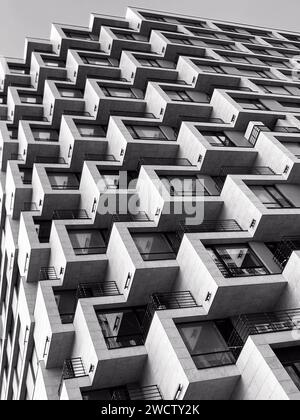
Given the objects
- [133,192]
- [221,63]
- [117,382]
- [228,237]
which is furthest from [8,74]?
[117,382]

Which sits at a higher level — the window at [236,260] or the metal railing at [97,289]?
the metal railing at [97,289]

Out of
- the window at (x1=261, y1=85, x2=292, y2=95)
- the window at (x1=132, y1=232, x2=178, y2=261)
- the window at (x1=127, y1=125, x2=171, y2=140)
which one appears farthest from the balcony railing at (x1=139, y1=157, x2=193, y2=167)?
the window at (x1=261, y1=85, x2=292, y2=95)

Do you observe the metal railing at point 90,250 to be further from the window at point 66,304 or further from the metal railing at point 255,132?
the metal railing at point 255,132

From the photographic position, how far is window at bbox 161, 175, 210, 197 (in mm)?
26656

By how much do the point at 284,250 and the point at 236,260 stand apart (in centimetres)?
276

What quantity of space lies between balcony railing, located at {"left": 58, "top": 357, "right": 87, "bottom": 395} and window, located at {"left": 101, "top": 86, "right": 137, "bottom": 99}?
72.0ft

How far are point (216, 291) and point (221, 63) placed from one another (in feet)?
89.3

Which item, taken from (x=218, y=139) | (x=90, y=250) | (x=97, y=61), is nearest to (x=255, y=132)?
(x=218, y=139)

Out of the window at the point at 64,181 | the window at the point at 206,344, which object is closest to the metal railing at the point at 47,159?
the window at the point at 64,181

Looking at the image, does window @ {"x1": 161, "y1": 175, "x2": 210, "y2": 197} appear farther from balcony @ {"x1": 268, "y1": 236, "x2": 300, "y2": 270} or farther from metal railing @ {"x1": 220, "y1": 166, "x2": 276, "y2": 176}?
balcony @ {"x1": 268, "y1": 236, "x2": 300, "y2": 270}

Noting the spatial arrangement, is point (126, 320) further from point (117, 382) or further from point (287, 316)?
point (287, 316)

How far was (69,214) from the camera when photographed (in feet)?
95.7

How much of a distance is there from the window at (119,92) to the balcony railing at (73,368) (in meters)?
22.0

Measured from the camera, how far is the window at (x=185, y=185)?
2666 centimetres
